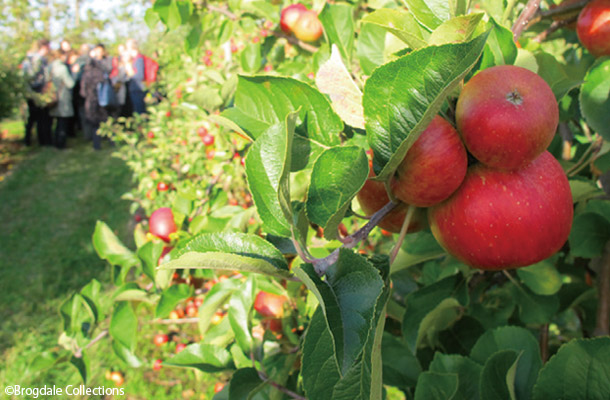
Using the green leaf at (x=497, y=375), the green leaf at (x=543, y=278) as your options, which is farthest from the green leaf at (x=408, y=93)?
the green leaf at (x=543, y=278)

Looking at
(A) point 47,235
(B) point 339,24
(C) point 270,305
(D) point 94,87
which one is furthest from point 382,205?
(D) point 94,87

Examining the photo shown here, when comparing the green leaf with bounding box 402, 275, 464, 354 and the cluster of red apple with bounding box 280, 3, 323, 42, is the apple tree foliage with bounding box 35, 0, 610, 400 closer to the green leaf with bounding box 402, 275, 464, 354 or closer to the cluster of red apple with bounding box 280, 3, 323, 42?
the green leaf with bounding box 402, 275, 464, 354

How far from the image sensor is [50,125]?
25.6 feet

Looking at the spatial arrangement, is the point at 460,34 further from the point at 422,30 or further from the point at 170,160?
the point at 170,160

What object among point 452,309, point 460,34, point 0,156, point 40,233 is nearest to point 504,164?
point 460,34

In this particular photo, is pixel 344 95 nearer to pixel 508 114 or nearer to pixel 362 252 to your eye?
pixel 508 114

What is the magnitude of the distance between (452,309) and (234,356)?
43 centimetres

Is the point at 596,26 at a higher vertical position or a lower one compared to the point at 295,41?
higher

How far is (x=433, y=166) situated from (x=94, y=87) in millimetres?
7950

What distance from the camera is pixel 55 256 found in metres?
4.02

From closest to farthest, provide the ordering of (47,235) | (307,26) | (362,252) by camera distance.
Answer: (362,252)
(307,26)
(47,235)

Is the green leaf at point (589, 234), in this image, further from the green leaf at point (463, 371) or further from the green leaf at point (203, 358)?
the green leaf at point (203, 358)

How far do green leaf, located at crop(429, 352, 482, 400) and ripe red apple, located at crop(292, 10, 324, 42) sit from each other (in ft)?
3.44

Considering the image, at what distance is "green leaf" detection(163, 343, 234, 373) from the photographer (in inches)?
29.8
